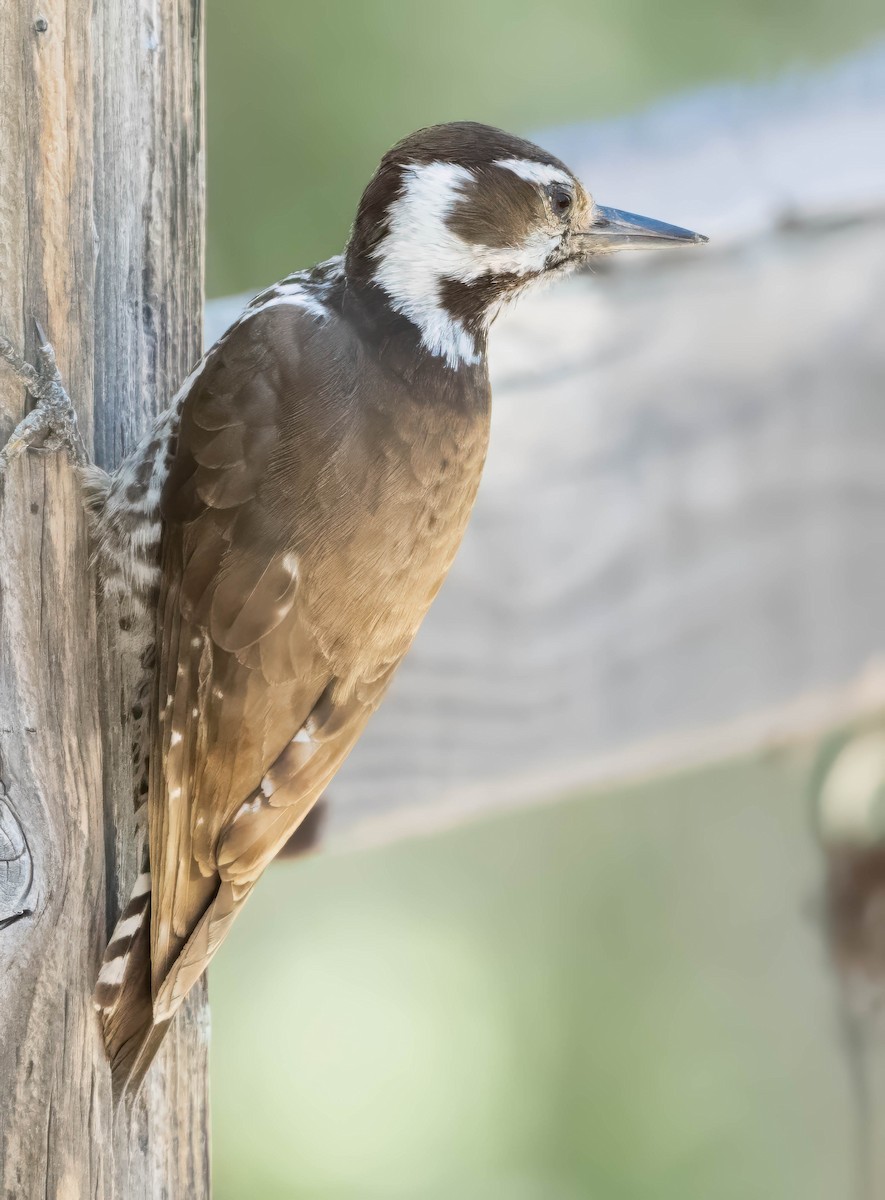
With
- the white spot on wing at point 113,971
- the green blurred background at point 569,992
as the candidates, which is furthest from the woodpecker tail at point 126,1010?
the green blurred background at point 569,992

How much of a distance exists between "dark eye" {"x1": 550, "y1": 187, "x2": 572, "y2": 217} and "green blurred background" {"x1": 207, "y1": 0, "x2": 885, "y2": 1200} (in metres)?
0.82

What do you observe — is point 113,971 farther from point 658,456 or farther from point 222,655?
point 658,456

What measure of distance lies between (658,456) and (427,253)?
1.62 feet

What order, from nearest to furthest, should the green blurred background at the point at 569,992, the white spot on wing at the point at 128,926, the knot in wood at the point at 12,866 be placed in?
the knot in wood at the point at 12,866 < the white spot on wing at the point at 128,926 < the green blurred background at the point at 569,992

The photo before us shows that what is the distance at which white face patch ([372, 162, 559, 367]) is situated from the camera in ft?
5.18

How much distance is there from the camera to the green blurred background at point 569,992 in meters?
2.27

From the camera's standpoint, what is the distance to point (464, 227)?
161cm

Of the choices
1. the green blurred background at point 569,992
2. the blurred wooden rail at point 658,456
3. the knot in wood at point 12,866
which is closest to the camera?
the knot in wood at point 12,866

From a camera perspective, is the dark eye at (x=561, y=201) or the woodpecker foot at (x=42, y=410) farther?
the dark eye at (x=561, y=201)

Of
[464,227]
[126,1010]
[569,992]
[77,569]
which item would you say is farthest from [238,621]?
[569,992]

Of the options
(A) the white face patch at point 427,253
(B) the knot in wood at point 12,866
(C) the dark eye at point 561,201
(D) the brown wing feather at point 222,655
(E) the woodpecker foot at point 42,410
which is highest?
(C) the dark eye at point 561,201

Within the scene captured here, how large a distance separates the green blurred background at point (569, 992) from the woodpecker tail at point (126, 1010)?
741 mm

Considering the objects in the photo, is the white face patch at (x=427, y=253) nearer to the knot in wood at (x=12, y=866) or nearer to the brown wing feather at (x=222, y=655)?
the brown wing feather at (x=222, y=655)

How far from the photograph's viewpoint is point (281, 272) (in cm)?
264
